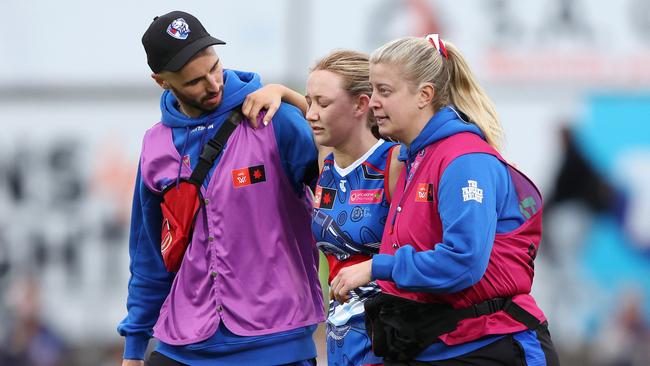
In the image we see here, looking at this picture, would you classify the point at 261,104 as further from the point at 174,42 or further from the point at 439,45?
the point at 439,45

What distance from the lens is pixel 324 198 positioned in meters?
4.66

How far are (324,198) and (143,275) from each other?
912 millimetres

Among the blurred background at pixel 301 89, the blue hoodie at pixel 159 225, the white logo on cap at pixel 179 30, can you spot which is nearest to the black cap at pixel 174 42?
the white logo on cap at pixel 179 30

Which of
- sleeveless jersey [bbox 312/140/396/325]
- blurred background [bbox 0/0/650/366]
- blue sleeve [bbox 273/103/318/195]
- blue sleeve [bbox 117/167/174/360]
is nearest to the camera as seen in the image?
sleeveless jersey [bbox 312/140/396/325]

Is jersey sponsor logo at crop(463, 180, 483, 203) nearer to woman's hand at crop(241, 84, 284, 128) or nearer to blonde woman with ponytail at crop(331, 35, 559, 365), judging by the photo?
blonde woman with ponytail at crop(331, 35, 559, 365)

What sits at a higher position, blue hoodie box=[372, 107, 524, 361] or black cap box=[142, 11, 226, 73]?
black cap box=[142, 11, 226, 73]

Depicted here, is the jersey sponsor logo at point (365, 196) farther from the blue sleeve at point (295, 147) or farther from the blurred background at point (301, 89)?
the blurred background at point (301, 89)

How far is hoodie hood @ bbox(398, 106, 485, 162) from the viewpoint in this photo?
423cm

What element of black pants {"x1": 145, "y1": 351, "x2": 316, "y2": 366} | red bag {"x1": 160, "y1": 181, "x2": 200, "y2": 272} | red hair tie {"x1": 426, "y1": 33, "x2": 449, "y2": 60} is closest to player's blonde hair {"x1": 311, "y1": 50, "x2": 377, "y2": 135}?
red hair tie {"x1": 426, "y1": 33, "x2": 449, "y2": 60}

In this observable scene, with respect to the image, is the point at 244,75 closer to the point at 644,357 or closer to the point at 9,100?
the point at 644,357

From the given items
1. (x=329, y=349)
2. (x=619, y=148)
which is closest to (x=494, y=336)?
(x=329, y=349)

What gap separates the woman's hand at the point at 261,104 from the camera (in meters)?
4.85

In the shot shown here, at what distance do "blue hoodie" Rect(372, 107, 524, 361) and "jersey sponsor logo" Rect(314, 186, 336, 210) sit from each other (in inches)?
20.4

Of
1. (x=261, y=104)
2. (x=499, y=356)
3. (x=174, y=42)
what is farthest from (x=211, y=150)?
(x=499, y=356)
